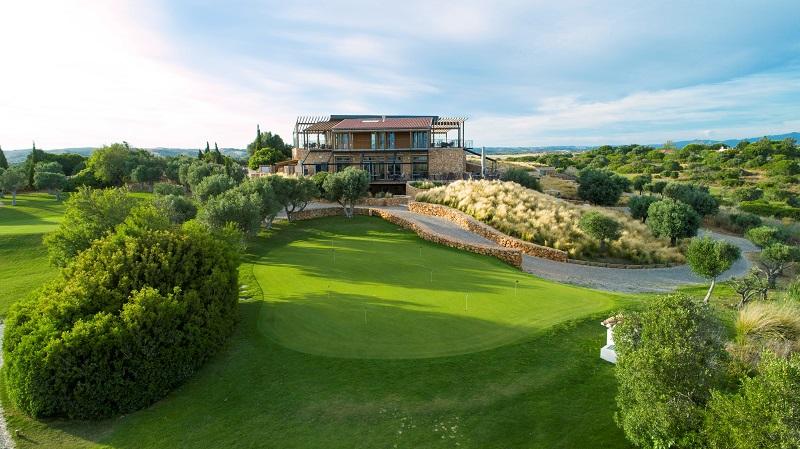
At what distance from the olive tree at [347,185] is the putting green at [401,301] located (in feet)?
30.4

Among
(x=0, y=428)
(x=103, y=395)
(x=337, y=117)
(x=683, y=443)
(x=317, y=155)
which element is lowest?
(x=0, y=428)

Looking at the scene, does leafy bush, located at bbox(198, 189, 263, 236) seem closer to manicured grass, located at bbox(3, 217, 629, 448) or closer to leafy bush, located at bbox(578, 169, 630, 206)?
manicured grass, located at bbox(3, 217, 629, 448)

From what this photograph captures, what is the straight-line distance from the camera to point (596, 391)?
1025 cm

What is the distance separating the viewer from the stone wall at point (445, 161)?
49.0 m

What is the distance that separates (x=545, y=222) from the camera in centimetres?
2964

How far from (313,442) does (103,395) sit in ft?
17.8

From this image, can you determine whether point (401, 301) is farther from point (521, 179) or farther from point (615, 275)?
point (521, 179)

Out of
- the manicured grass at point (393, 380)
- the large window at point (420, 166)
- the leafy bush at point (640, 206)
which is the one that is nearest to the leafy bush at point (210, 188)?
the manicured grass at point (393, 380)

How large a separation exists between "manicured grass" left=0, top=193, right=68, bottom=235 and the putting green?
17.3m

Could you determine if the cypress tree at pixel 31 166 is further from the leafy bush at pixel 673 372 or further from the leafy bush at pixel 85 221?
the leafy bush at pixel 673 372

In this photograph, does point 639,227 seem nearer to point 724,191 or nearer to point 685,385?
point 685,385

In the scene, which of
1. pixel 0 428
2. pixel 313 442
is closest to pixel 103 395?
pixel 0 428

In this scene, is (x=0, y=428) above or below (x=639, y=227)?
below

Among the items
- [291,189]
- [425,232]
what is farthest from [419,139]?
[425,232]
